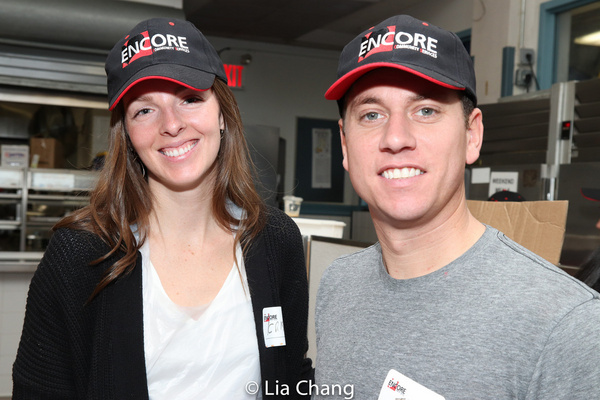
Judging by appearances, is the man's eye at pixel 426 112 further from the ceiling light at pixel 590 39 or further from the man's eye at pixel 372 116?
the ceiling light at pixel 590 39

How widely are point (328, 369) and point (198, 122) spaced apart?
755mm

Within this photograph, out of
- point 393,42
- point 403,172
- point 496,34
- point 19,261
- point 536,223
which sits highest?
point 496,34

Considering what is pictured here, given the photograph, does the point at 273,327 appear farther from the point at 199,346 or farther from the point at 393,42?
the point at 393,42

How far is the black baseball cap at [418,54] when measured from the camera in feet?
2.87

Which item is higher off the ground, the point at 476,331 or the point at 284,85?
the point at 284,85

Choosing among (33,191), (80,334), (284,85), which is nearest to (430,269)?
(80,334)

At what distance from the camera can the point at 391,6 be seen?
22.9 ft

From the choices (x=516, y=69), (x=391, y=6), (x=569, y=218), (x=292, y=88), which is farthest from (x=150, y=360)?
(x=292, y=88)

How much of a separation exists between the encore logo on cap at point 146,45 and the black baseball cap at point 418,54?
25.6 inches

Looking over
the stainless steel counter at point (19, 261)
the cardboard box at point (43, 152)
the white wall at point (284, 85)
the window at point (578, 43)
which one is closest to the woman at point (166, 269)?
the stainless steel counter at point (19, 261)

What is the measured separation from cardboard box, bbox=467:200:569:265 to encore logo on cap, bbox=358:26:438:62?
3.35ft

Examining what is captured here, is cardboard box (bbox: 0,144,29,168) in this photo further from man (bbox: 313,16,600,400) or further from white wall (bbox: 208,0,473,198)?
man (bbox: 313,16,600,400)

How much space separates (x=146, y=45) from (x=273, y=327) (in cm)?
80

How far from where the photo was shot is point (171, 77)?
1.37 m
